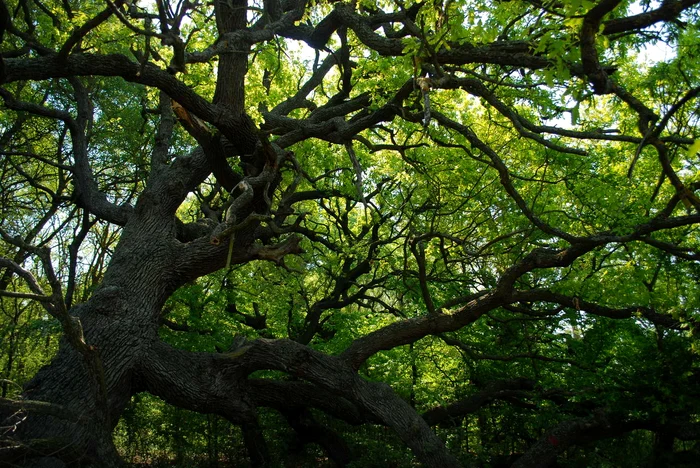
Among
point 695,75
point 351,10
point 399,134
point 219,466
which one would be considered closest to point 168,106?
point 351,10

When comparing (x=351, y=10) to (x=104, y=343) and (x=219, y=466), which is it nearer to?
(x=104, y=343)

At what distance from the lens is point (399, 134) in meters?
10.6

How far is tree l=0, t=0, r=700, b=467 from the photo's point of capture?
17.9 ft

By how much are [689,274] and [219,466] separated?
927 centimetres

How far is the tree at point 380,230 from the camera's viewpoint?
5453 mm

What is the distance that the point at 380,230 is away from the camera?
11.7m

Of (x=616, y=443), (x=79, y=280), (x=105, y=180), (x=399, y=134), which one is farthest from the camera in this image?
(x=79, y=280)

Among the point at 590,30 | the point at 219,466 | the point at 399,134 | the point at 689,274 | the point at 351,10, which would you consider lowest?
the point at 219,466

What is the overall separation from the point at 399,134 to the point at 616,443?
6.72 m

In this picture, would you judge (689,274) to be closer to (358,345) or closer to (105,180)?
(358,345)

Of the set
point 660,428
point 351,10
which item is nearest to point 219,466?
point 660,428

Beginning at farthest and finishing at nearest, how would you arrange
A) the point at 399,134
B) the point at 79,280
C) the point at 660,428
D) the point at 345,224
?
the point at 79,280
the point at 345,224
the point at 399,134
the point at 660,428

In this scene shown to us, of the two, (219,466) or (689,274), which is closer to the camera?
(689,274)

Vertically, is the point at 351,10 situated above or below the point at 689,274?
above
